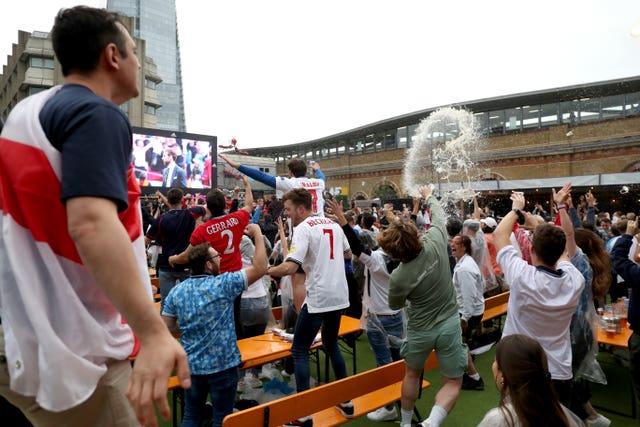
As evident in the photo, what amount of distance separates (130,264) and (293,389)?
4409 mm

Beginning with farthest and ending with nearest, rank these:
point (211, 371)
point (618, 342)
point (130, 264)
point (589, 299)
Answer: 1. point (618, 342)
2. point (589, 299)
3. point (211, 371)
4. point (130, 264)

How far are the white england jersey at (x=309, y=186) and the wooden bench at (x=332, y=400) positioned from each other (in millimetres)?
2297

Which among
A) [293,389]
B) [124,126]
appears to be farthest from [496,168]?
[124,126]

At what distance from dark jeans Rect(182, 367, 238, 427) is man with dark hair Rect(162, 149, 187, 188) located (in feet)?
50.3

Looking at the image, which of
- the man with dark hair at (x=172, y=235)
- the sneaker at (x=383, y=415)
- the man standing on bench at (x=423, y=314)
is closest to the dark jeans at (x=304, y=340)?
the man standing on bench at (x=423, y=314)

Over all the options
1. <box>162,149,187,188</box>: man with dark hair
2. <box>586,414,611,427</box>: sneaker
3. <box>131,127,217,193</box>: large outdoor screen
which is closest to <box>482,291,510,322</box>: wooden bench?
<box>586,414,611,427</box>: sneaker

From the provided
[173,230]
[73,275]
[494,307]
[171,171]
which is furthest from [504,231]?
[171,171]

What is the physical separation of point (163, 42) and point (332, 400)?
11183 cm

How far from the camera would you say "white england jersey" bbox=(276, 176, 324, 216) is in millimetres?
5289

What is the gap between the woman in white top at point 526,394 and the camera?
81.6 inches

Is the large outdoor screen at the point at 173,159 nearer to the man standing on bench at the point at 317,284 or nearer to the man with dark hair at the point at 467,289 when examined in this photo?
the man standing on bench at the point at 317,284

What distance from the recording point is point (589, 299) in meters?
4.12

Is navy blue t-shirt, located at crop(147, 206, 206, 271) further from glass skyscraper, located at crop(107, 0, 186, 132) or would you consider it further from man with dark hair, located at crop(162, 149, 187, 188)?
glass skyscraper, located at crop(107, 0, 186, 132)

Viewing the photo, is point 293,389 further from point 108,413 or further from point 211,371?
point 108,413
